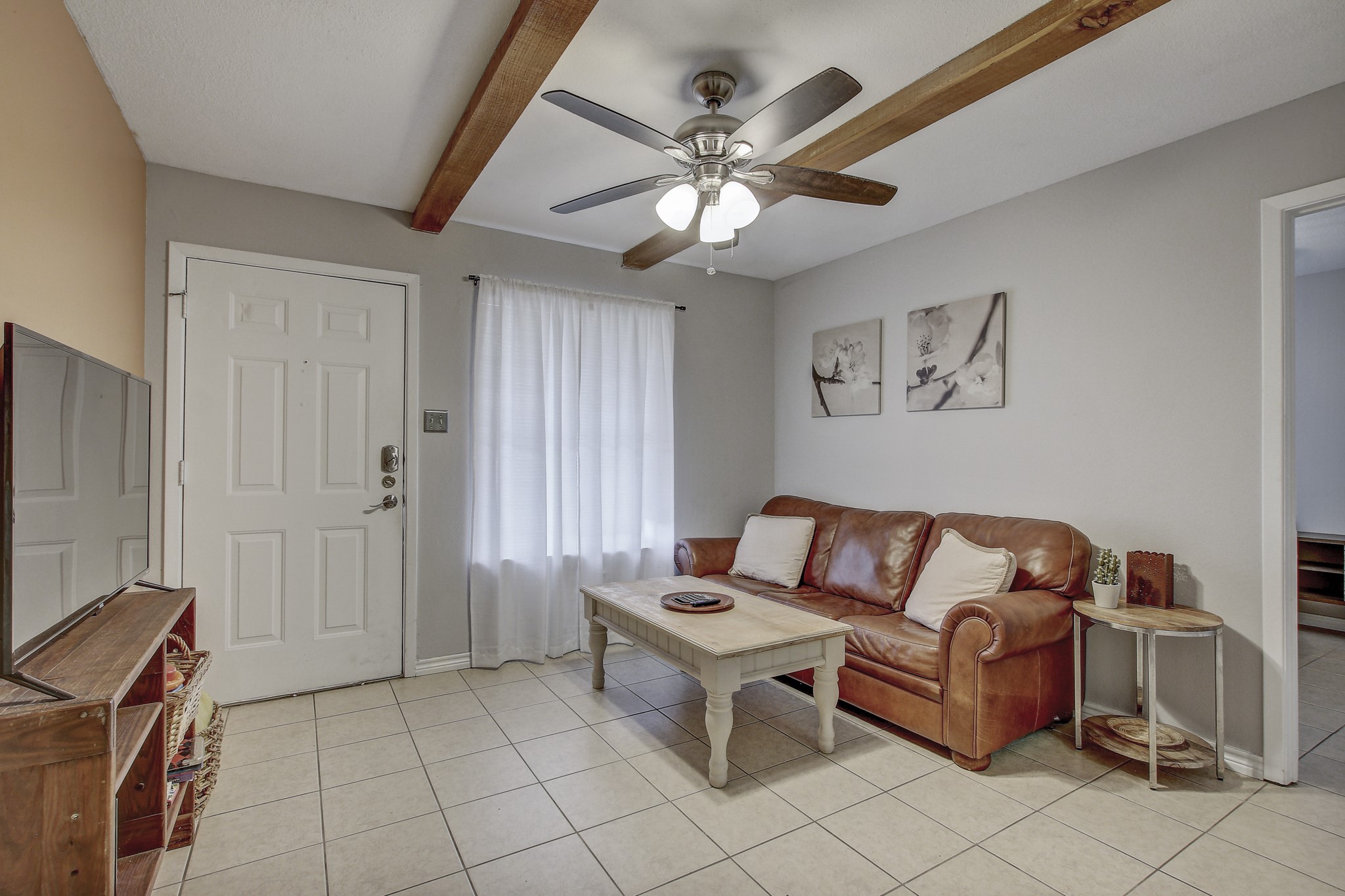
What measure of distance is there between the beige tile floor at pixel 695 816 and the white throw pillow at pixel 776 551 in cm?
97

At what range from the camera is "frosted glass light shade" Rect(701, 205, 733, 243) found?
7.47 ft

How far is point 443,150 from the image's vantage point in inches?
106

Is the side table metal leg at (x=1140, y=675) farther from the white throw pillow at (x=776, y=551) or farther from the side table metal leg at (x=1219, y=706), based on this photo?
the white throw pillow at (x=776, y=551)

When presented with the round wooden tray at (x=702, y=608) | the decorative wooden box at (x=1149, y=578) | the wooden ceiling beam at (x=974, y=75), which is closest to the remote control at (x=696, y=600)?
the round wooden tray at (x=702, y=608)

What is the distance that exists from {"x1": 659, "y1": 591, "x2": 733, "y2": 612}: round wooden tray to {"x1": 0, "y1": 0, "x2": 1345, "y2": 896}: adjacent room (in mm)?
65

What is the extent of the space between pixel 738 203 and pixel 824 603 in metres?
2.09

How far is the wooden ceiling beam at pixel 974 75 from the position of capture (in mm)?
1698

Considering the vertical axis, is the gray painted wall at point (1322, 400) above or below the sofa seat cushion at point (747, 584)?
above

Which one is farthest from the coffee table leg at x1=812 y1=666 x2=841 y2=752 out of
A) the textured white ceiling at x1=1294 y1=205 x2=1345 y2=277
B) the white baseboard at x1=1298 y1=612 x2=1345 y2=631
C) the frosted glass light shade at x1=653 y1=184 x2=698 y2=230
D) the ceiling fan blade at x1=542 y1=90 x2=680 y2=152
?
the white baseboard at x1=1298 y1=612 x2=1345 y2=631

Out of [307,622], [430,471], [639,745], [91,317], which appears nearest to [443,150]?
[91,317]

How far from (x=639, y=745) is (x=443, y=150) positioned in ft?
8.48

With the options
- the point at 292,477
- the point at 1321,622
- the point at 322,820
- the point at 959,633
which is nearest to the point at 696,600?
the point at 959,633

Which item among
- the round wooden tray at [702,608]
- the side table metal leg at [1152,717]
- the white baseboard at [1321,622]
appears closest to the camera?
the side table metal leg at [1152,717]

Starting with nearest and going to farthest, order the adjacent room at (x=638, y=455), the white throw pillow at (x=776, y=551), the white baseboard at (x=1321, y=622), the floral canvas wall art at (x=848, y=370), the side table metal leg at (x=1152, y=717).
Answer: the adjacent room at (x=638, y=455) < the side table metal leg at (x=1152, y=717) < the white throw pillow at (x=776, y=551) < the floral canvas wall art at (x=848, y=370) < the white baseboard at (x=1321, y=622)
